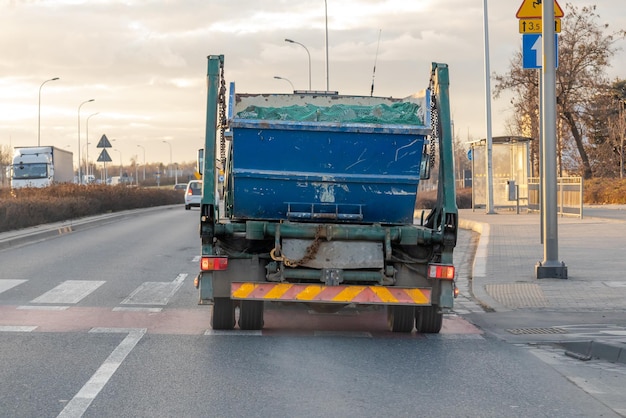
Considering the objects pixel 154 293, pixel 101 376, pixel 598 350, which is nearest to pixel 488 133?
pixel 154 293

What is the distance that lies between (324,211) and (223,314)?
1557mm

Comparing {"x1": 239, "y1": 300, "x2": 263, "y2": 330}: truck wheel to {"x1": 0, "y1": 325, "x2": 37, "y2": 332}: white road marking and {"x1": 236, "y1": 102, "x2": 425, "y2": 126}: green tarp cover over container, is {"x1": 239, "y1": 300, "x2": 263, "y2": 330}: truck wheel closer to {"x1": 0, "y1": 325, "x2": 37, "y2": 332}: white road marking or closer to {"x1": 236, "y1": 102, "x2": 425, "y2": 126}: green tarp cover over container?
{"x1": 236, "y1": 102, "x2": 425, "y2": 126}: green tarp cover over container

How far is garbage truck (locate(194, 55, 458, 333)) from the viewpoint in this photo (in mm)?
9531

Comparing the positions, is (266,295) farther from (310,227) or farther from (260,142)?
(260,142)

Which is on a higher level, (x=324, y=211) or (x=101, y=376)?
(x=324, y=211)

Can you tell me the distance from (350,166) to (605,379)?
3423mm

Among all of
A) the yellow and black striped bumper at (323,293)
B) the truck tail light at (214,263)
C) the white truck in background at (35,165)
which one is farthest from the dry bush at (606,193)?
the truck tail light at (214,263)

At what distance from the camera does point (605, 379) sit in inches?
310

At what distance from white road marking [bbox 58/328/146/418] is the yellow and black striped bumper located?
1.17 m

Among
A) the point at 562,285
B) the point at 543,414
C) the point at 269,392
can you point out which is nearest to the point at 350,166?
the point at 269,392

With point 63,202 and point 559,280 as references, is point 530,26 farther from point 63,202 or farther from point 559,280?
point 63,202

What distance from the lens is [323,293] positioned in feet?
31.3

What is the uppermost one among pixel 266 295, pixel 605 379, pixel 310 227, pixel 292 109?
pixel 292 109

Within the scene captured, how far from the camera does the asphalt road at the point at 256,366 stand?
6684 millimetres
